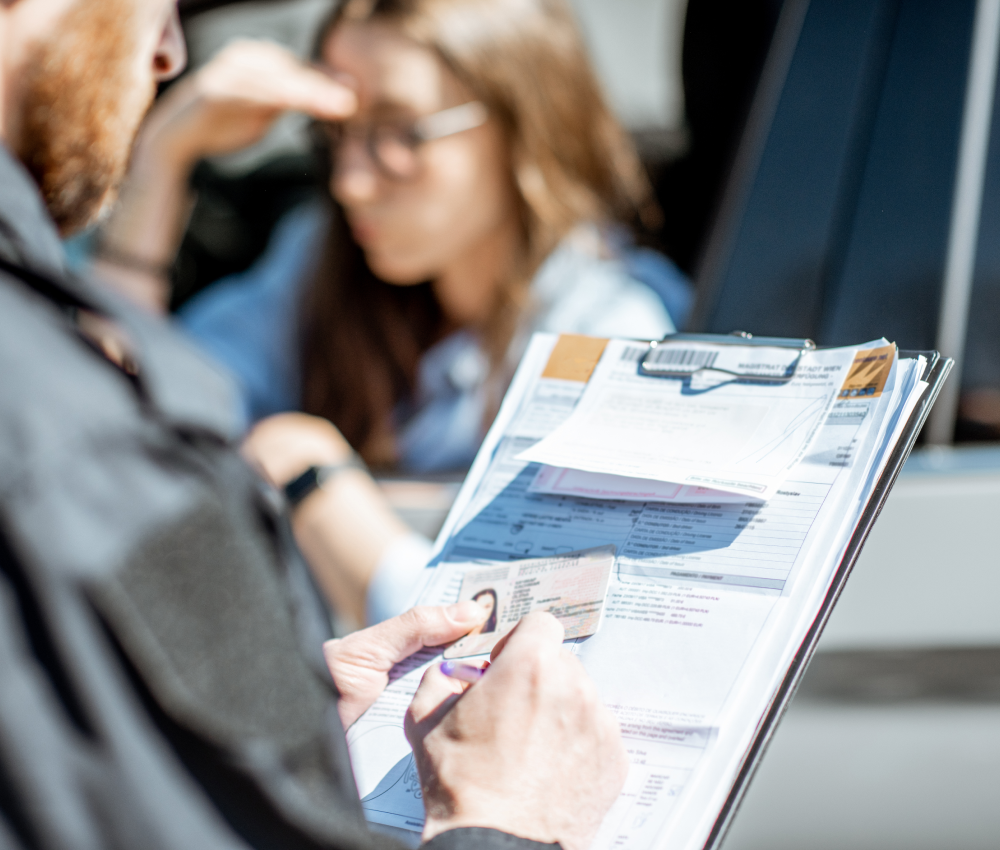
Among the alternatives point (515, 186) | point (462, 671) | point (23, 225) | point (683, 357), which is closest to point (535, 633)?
point (462, 671)

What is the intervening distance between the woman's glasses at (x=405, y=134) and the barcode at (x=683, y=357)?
44.1 inches

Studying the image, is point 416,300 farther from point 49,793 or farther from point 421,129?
point 49,793

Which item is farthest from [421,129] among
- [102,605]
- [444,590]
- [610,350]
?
[102,605]

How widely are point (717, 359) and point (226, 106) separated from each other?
1576 mm

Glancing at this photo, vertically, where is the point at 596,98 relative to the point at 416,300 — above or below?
above

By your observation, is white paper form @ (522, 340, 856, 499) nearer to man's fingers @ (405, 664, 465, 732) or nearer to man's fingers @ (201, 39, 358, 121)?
man's fingers @ (405, 664, 465, 732)

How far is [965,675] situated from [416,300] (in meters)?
1.40

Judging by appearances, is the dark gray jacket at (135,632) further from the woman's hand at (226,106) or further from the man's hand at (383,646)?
the woman's hand at (226,106)

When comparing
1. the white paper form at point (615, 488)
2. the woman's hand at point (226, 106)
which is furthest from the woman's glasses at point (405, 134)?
the white paper form at point (615, 488)

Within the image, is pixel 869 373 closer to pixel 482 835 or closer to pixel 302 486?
pixel 482 835

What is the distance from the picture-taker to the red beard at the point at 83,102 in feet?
2.35

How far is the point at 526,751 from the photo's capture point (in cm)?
68

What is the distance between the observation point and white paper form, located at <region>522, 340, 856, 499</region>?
2.64ft

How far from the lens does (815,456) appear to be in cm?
79
